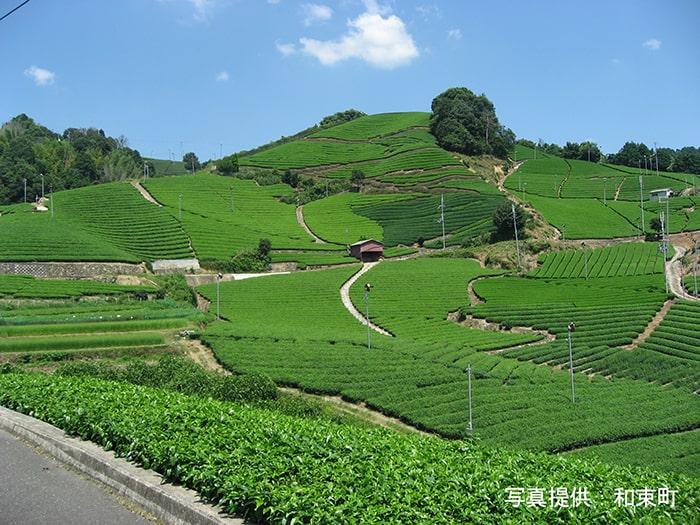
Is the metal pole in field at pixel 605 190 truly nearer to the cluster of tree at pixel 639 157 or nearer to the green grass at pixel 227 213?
the cluster of tree at pixel 639 157

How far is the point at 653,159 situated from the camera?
139750 millimetres

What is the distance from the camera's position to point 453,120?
13325 centimetres

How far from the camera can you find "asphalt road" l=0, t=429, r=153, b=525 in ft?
29.8

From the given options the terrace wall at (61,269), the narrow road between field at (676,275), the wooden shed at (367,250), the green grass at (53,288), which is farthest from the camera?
the wooden shed at (367,250)

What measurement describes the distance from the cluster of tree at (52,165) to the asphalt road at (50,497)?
349 feet

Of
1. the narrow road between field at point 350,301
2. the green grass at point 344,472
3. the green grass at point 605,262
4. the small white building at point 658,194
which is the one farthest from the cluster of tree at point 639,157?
the green grass at point 344,472

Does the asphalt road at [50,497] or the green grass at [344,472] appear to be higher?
the green grass at [344,472]

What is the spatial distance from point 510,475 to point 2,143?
153605 millimetres

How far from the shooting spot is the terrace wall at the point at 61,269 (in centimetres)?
5994

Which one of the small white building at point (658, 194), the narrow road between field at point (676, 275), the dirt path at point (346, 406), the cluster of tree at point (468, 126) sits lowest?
the dirt path at point (346, 406)

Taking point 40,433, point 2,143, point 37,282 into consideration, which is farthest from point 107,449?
point 2,143

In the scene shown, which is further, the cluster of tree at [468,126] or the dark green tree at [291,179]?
the cluster of tree at [468,126]

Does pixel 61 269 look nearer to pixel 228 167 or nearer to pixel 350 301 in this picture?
pixel 350 301

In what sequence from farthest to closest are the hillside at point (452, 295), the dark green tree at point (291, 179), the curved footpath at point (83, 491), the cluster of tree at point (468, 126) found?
the cluster of tree at point (468, 126), the dark green tree at point (291, 179), the hillside at point (452, 295), the curved footpath at point (83, 491)
